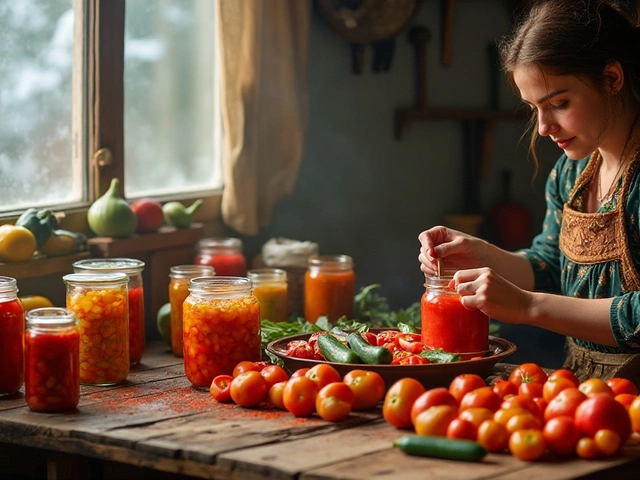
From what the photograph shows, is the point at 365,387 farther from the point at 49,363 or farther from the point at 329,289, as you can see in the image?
the point at 329,289

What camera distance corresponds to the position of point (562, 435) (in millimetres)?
1736

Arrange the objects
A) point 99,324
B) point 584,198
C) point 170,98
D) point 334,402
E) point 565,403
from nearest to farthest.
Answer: point 565,403 → point 334,402 → point 99,324 → point 584,198 → point 170,98

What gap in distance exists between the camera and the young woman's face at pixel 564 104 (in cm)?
237

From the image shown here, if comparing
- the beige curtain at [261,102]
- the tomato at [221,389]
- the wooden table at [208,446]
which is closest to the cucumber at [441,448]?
the wooden table at [208,446]

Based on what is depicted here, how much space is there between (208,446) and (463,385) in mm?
551

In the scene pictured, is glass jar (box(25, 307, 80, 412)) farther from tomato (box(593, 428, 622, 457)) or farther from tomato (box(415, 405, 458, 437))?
tomato (box(593, 428, 622, 457))

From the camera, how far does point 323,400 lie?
197 cm

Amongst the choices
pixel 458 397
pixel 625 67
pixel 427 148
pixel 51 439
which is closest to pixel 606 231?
pixel 625 67

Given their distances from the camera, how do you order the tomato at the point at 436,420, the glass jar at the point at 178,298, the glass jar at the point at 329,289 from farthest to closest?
the glass jar at the point at 329,289, the glass jar at the point at 178,298, the tomato at the point at 436,420

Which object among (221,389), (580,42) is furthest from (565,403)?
(580,42)

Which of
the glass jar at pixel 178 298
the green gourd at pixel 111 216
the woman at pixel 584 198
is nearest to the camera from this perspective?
the woman at pixel 584 198

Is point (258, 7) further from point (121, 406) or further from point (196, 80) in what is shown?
point (121, 406)

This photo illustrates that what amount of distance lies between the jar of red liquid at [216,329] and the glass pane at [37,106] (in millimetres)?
1009

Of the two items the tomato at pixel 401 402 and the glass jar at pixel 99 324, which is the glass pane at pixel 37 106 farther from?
the tomato at pixel 401 402
